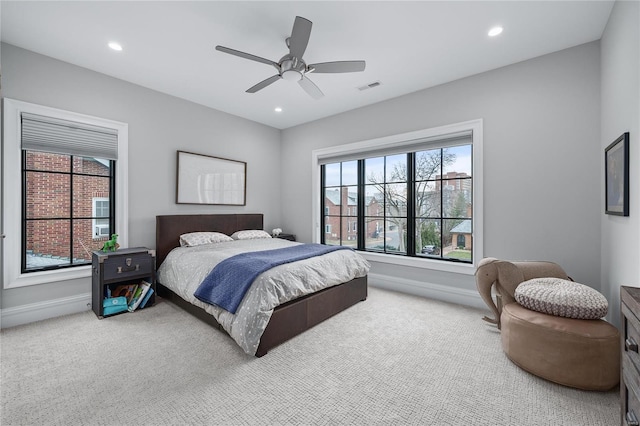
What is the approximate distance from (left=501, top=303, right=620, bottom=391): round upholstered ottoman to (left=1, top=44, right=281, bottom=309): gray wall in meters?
4.07

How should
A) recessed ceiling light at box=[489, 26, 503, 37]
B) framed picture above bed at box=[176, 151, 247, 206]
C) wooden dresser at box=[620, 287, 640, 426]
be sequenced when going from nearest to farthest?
1. wooden dresser at box=[620, 287, 640, 426]
2. recessed ceiling light at box=[489, 26, 503, 37]
3. framed picture above bed at box=[176, 151, 247, 206]

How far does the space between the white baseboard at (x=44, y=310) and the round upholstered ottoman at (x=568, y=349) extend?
169 inches

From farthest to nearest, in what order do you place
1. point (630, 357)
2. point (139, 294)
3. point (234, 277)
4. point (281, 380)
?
1. point (139, 294)
2. point (234, 277)
3. point (281, 380)
4. point (630, 357)

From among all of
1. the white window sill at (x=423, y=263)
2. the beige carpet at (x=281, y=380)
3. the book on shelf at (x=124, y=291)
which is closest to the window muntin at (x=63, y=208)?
the book on shelf at (x=124, y=291)

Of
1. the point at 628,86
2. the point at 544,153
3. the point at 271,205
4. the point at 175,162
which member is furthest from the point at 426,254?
the point at 175,162

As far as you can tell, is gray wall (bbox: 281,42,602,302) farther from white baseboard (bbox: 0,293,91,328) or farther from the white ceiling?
white baseboard (bbox: 0,293,91,328)

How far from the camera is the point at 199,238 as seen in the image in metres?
3.67

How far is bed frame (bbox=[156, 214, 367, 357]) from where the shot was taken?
7.57 feet

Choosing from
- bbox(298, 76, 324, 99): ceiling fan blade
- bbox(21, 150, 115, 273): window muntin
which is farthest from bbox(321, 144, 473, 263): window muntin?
bbox(21, 150, 115, 273): window muntin

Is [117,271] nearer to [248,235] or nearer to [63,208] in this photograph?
[63,208]

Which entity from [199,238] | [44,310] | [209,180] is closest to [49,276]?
[44,310]

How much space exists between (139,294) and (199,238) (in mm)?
931

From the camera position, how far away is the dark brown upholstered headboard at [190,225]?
11.8ft

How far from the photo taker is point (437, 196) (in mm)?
3646
